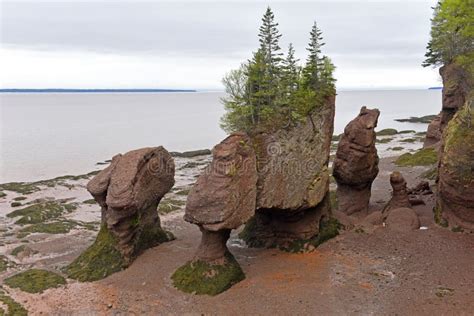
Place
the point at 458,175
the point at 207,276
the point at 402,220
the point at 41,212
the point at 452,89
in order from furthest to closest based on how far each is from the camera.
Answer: the point at 452,89 < the point at 41,212 < the point at 402,220 < the point at 458,175 < the point at 207,276

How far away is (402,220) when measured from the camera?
33.7 metres

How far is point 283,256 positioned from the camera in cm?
3088

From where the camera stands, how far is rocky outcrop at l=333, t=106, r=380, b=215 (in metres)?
37.2

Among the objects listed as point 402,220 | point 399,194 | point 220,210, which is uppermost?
point 220,210

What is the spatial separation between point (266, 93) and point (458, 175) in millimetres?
13833

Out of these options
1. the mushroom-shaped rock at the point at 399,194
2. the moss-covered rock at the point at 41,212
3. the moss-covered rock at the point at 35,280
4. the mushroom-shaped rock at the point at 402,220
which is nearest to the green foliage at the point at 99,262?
the moss-covered rock at the point at 35,280

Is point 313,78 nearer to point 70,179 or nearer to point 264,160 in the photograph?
point 264,160

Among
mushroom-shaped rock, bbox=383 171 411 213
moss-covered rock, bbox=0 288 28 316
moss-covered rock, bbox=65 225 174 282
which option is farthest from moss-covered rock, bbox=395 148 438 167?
moss-covered rock, bbox=0 288 28 316

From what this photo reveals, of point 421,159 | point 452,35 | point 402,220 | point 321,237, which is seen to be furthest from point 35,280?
point 421,159

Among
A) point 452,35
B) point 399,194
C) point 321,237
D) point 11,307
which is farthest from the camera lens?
point 452,35

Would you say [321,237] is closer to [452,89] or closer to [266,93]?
[266,93]

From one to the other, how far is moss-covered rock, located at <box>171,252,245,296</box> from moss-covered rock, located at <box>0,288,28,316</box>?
8.26 meters

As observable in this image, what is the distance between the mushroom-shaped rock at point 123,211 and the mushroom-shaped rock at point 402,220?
55.0 feet

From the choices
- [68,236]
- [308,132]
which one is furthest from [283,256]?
[68,236]
